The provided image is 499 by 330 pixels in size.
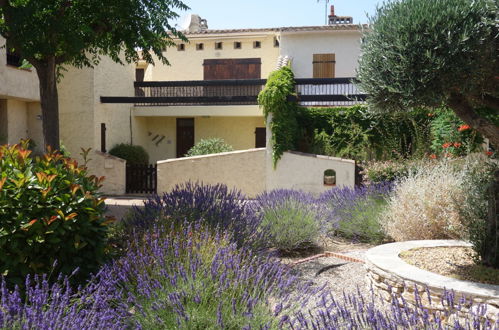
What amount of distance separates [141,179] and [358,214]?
1020 cm

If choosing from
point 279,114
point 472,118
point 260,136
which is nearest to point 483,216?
point 472,118

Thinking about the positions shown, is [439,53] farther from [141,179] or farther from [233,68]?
[233,68]

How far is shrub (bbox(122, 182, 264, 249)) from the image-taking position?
5660 millimetres

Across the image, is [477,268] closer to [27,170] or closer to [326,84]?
[27,170]

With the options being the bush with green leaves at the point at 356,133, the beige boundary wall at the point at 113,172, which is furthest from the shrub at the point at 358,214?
the beige boundary wall at the point at 113,172

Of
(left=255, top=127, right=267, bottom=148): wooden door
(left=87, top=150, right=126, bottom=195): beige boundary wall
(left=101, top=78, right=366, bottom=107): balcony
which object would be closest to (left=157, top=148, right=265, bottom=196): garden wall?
(left=87, top=150, right=126, bottom=195): beige boundary wall

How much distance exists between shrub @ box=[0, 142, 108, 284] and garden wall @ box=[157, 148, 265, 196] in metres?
10.4

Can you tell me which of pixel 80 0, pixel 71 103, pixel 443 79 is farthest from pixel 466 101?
pixel 71 103

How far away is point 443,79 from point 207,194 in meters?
3.41

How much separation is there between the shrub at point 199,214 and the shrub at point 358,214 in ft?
6.06

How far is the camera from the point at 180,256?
4.24 metres

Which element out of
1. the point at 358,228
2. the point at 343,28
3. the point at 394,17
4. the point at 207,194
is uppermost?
the point at 343,28

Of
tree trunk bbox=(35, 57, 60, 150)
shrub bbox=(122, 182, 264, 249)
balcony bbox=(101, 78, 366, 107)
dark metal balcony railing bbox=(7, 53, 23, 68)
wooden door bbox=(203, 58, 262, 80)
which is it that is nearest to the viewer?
shrub bbox=(122, 182, 264, 249)

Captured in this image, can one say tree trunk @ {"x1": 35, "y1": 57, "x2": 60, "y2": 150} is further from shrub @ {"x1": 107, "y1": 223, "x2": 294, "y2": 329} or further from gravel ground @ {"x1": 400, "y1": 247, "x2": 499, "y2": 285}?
gravel ground @ {"x1": 400, "y1": 247, "x2": 499, "y2": 285}
